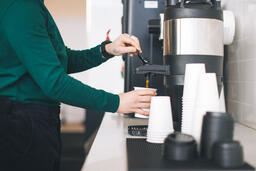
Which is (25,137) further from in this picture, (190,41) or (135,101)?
(190,41)

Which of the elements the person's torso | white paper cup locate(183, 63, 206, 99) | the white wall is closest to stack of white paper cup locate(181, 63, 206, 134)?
white paper cup locate(183, 63, 206, 99)

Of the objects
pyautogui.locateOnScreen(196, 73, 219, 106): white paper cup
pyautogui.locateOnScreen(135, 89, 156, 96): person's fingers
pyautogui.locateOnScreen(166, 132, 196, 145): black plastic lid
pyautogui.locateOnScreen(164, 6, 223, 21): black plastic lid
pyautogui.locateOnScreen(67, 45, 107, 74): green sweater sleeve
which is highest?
pyautogui.locateOnScreen(164, 6, 223, 21): black plastic lid

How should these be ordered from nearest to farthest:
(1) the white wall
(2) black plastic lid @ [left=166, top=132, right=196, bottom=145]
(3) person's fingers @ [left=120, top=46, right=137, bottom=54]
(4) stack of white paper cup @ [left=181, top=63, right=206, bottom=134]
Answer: (2) black plastic lid @ [left=166, top=132, right=196, bottom=145] < (4) stack of white paper cup @ [left=181, top=63, right=206, bottom=134] < (3) person's fingers @ [left=120, top=46, right=137, bottom=54] < (1) the white wall

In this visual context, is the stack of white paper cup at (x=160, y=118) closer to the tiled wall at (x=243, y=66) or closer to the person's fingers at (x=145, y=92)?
the person's fingers at (x=145, y=92)

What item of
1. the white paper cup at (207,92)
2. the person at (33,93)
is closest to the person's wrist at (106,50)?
the person at (33,93)

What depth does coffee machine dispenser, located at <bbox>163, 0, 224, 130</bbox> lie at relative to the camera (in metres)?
0.79

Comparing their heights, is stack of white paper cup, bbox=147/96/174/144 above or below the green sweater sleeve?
below

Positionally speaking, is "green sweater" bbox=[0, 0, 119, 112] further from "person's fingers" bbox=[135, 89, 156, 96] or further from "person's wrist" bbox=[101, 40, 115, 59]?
"person's wrist" bbox=[101, 40, 115, 59]

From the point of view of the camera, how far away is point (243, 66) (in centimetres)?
105

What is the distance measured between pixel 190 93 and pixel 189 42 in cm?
21

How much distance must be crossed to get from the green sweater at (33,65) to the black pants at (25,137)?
1.2 inches

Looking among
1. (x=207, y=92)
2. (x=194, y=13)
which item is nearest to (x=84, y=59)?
(x=194, y=13)

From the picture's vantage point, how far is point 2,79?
0.75 meters

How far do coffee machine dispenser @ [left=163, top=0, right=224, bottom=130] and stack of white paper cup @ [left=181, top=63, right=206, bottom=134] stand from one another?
0.14 metres
